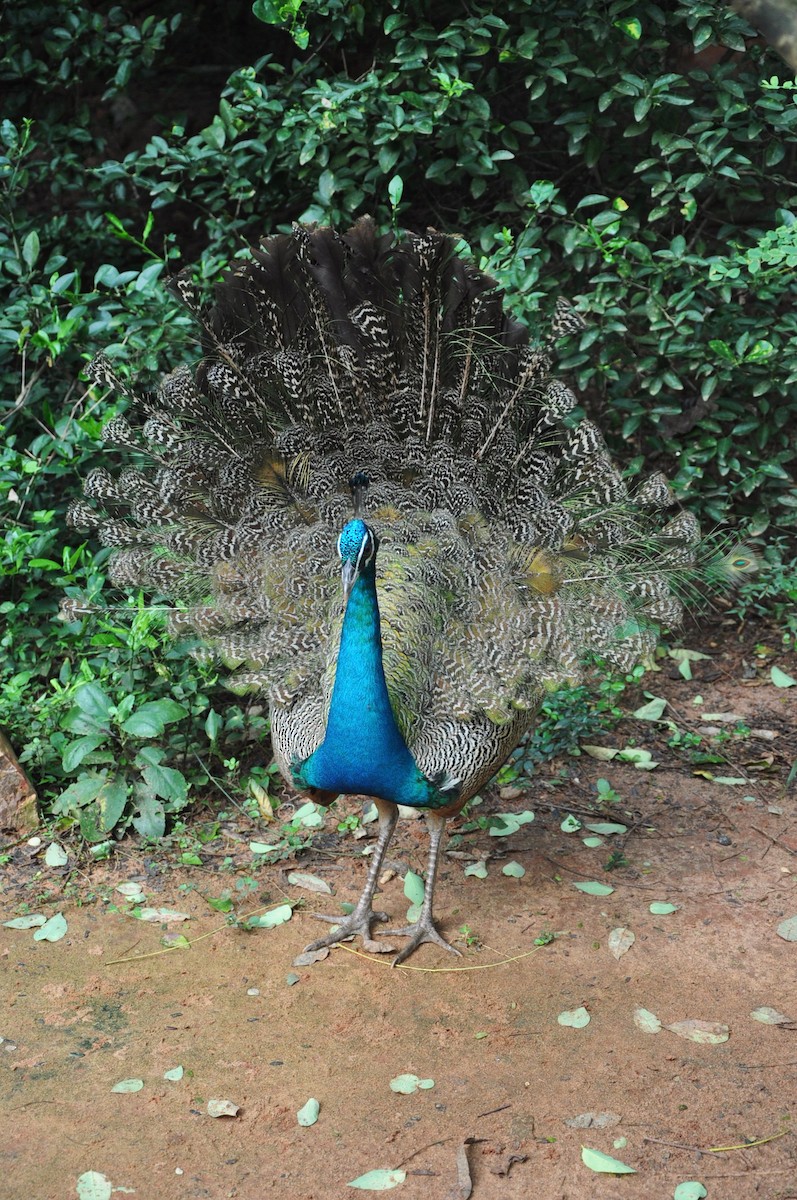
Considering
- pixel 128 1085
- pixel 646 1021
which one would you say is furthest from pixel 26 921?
pixel 646 1021

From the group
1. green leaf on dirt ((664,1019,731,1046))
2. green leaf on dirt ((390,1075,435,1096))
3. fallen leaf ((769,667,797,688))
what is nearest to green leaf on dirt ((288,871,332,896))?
green leaf on dirt ((390,1075,435,1096))

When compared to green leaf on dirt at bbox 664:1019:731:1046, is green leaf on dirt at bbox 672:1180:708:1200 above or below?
above

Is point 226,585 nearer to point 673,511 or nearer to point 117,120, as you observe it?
point 673,511

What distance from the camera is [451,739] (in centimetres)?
414

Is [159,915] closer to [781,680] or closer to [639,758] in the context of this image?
[639,758]

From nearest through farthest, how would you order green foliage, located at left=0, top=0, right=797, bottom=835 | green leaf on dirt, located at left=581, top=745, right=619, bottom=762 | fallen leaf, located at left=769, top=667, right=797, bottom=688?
green foliage, located at left=0, top=0, right=797, bottom=835
green leaf on dirt, located at left=581, top=745, right=619, bottom=762
fallen leaf, located at left=769, top=667, right=797, bottom=688

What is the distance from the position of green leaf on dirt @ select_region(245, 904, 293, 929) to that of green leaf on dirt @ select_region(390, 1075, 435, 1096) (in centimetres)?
100

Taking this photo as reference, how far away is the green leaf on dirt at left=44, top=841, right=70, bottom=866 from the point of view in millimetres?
4730

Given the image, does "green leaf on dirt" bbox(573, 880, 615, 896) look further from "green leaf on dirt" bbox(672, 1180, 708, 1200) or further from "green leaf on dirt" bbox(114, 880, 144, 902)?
"green leaf on dirt" bbox(114, 880, 144, 902)

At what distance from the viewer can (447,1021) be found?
3.86m

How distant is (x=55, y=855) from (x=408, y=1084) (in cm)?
198

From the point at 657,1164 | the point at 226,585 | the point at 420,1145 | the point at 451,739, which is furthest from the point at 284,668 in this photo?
the point at 657,1164

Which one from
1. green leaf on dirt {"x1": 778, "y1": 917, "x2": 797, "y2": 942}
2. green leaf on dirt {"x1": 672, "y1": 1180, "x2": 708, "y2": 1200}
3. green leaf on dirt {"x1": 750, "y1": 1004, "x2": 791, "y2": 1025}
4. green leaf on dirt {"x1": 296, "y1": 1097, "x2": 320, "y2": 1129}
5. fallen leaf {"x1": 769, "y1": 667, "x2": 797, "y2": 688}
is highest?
green leaf on dirt {"x1": 672, "y1": 1180, "x2": 708, "y2": 1200}

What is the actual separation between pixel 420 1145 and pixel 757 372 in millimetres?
4416
